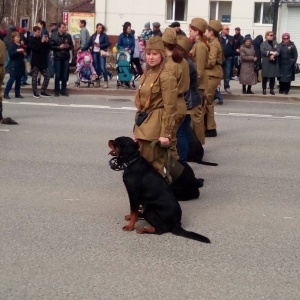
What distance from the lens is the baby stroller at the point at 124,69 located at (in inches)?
741

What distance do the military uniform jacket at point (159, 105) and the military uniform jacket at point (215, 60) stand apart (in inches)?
192

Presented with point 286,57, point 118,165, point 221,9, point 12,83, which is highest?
point 221,9

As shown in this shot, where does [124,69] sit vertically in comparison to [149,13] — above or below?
below

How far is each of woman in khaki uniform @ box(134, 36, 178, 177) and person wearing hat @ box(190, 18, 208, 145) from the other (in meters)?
2.77

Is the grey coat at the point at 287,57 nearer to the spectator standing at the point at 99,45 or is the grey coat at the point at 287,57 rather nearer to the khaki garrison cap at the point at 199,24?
the spectator standing at the point at 99,45

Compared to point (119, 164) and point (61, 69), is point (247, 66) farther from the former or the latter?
point (119, 164)

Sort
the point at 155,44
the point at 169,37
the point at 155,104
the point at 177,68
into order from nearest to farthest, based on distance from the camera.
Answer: the point at 155,44, the point at 155,104, the point at 177,68, the point at 169,37

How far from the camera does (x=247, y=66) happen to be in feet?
60.3

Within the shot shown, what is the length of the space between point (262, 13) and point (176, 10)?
14.8 ft

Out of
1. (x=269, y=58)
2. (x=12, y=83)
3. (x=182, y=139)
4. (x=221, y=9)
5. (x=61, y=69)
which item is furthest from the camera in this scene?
(x=221, y=9)

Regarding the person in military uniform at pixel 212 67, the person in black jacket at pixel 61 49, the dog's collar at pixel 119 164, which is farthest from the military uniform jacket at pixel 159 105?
the person in black jacket at pixel 61 49

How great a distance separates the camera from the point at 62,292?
16.4ft

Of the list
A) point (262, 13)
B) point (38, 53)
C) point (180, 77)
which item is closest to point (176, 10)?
point (262, 13)

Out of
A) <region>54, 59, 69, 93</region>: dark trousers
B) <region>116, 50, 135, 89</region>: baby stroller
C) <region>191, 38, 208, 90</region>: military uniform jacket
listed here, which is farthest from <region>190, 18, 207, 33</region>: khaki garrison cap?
<region>116, 50, 135, 89</region>: baby stroller
